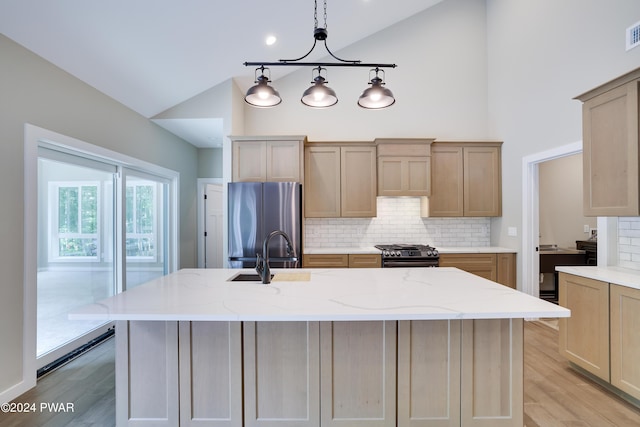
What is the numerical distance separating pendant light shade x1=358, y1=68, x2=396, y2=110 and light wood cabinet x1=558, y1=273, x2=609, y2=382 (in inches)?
83.0

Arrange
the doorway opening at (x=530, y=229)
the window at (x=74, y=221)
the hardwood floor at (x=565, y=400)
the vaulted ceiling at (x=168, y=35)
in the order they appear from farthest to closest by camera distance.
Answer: the doorway opening at (x=530, y=229), the window at (x=74, y=221), the vaulted ceiling at (x=168, y=35), the hardwood floor at (x=565, y=400)

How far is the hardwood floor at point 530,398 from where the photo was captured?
1.98 metres

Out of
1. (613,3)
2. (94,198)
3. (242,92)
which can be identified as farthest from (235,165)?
(613,3)

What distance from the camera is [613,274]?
7.66ft

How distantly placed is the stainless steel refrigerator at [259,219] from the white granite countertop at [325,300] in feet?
4.64

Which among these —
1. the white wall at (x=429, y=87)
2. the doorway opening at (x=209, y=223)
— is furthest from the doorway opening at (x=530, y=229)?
the doorway opening at (x=209, y=223)

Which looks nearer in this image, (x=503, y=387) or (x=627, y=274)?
(x=503, y=387)

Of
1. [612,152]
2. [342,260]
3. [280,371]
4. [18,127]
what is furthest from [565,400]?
[18,127]

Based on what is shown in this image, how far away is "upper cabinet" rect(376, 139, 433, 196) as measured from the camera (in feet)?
13.8

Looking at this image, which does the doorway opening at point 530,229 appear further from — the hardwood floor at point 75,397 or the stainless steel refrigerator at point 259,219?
the hardwood floor at point 75,397

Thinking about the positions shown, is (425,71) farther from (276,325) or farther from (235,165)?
(276,325)

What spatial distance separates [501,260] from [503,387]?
8.89 ft

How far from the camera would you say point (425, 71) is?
4.61 m

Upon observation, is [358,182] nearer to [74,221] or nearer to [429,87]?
[429,87]
